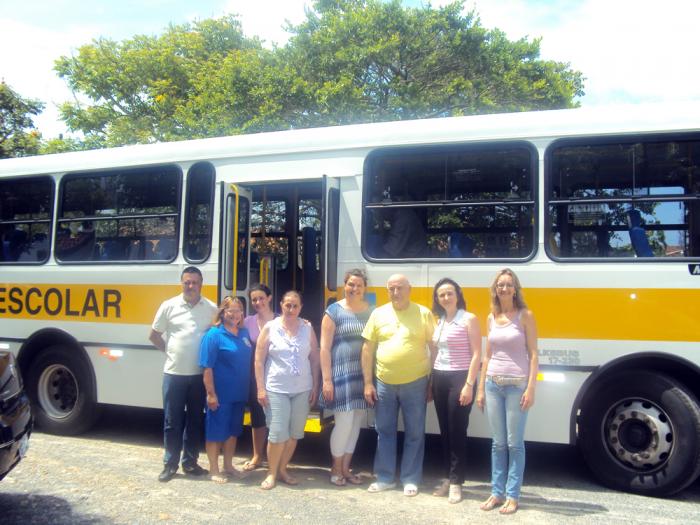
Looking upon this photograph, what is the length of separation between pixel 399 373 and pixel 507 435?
941mm

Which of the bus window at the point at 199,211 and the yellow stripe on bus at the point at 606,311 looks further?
the bus window at the point at 199,211

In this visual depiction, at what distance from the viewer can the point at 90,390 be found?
23.6 ft

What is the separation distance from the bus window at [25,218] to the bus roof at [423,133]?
0.43 meters

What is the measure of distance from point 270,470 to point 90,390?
2787mm

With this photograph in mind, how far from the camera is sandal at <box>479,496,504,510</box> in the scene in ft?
16.1

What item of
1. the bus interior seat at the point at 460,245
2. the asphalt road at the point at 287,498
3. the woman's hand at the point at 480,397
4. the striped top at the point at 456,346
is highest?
the bus interior seat at the point at 460,245

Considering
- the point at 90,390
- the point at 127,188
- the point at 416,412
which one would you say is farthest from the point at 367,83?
the point at 416,412

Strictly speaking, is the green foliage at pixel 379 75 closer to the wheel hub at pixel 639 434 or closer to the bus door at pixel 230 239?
the bus door at pixel 230 239

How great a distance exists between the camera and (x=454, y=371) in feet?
17.0

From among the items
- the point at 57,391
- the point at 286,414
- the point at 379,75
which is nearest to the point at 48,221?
the point at 57,391

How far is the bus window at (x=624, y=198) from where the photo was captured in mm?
5223

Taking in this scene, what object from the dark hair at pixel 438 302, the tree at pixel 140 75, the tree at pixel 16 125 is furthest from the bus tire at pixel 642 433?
the tree at pixel 16 125

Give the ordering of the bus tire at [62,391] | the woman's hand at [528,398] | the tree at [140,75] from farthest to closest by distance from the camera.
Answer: the tree at [140,75] → the bus tire at [62,391] → the woman's hand at [528,398]

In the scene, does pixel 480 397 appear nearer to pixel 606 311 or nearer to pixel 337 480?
pixel 606 311
